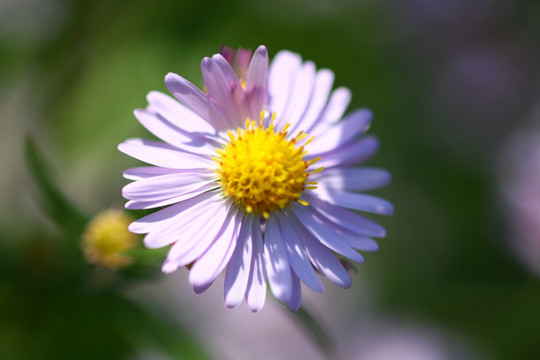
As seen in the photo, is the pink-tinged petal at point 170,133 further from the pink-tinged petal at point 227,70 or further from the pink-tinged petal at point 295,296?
the pink-tinged petal at point 295,296

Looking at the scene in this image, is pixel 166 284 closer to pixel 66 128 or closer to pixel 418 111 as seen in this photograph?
pixel 66 128

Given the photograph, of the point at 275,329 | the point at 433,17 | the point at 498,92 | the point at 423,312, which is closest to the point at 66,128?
the point at 275,329

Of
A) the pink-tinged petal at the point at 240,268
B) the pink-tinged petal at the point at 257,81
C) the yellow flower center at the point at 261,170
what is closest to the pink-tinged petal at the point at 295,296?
the pink-tinged petal at the point at 240,268

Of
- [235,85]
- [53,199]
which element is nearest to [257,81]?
[235,85]

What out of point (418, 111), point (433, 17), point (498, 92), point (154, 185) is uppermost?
point (433, 17)

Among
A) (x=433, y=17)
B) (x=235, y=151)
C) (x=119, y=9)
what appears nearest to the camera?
(x=235, y=151)

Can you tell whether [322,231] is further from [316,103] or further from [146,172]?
[146,172]

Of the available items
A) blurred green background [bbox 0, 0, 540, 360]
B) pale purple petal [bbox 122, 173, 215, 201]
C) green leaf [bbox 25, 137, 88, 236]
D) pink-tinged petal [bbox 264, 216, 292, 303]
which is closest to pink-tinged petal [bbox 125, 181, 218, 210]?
pale purple petal [bbox 122, 173, 215, 201]
